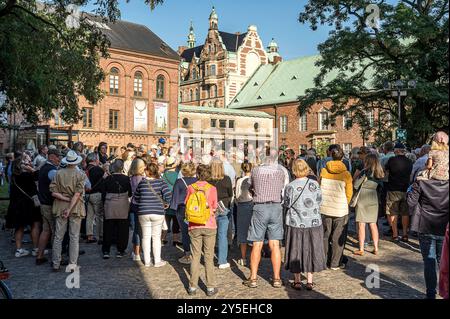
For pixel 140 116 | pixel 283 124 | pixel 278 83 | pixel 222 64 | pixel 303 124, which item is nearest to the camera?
pixel 140 116

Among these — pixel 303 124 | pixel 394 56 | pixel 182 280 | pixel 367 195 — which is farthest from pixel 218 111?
pixel 182 280

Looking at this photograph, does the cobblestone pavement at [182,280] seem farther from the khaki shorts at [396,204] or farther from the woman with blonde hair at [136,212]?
the khaki shorts at [396,204]

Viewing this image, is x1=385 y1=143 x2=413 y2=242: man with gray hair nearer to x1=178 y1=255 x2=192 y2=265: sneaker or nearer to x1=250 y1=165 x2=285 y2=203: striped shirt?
x1=250 y1=165 x2=285 y2=203: striped shirt

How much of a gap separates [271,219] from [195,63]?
8071 cm

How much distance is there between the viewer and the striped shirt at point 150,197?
8.48 meters

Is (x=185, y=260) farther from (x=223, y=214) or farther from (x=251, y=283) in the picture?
(x=251, y=283)

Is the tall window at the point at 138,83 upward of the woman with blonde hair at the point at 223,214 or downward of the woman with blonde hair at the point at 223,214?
upward

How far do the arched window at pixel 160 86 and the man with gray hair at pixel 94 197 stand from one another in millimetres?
43197

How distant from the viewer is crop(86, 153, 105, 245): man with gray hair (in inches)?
414

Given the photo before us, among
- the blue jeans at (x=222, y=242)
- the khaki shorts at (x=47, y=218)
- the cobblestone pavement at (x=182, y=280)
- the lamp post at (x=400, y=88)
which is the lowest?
the cobblestone pavement at (x=182, y=280)

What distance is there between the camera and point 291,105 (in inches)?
2589

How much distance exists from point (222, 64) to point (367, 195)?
7163 cm

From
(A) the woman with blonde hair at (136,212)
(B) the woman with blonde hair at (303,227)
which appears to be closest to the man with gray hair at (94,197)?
(A) the woman with blonde hair at (136,212)

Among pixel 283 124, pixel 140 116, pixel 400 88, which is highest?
pixel 283 124
